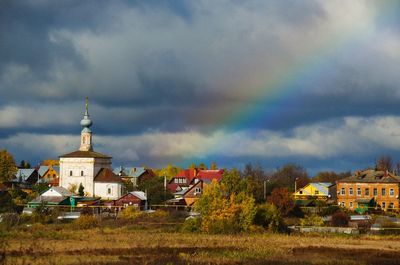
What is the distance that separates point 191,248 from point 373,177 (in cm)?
5863

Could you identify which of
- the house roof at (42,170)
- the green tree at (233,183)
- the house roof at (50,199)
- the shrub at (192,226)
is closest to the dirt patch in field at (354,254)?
the shrub at (192,226)

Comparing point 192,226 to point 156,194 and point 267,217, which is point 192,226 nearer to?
point 267,217

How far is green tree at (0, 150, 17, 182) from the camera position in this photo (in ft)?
389

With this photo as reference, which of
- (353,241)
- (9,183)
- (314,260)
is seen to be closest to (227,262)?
(314,260)

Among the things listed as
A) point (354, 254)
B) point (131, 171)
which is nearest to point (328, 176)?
point (131, 171)

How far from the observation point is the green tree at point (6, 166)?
11844cm

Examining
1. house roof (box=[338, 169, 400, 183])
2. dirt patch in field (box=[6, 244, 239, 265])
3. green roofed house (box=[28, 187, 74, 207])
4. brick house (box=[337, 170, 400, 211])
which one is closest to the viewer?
dirt patch in field (box=[6, 244, 239, 265])

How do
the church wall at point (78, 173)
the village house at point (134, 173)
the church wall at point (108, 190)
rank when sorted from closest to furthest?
the church wall at point (108, 190), the church wall at point (78, 173), the village house at point (134, 173)

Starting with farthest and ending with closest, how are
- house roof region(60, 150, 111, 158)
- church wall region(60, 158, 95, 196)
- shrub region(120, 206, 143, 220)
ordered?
house roof region(60, 150, 111, 158) < church wall region(60, 158, 95, 196) < shrub region(120, 206, 143, 220)

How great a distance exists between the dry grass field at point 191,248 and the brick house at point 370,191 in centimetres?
4087

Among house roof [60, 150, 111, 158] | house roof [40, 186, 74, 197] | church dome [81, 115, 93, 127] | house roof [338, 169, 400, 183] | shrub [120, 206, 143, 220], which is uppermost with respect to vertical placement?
church dome [81, 115, 93, 127]

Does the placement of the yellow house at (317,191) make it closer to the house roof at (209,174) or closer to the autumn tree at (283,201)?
the house roof at (209,174)

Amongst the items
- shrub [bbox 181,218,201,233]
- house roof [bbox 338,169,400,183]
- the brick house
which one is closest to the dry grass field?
shrub [bbox 181,218,201,233]

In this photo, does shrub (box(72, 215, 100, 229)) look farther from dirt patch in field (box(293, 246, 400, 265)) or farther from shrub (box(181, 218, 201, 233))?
dirt patch in field (box(293, 246, 400, 265))
